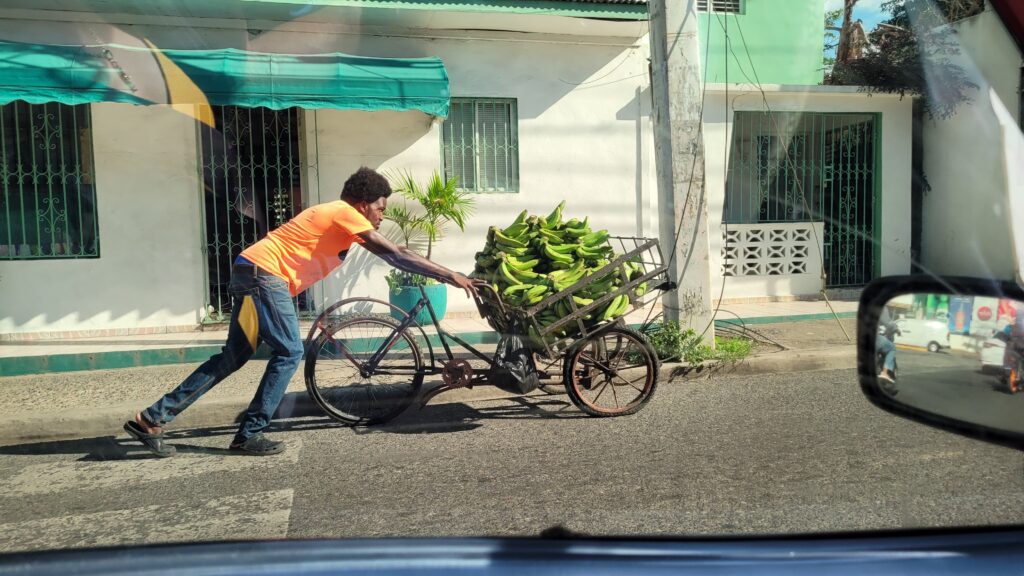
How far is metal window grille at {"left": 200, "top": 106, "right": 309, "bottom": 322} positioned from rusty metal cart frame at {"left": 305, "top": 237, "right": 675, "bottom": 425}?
3226 mm

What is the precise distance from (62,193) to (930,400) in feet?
28.5

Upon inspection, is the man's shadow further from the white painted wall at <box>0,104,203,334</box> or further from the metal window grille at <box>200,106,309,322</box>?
the white painted wall at <box>0,104,203,334</box>

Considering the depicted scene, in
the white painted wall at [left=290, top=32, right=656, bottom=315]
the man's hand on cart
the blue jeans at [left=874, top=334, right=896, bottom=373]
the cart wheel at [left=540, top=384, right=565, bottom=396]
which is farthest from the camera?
the white painted wall at [left=290, top=32, right=656, bottom=315]

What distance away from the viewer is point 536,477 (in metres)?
3.97

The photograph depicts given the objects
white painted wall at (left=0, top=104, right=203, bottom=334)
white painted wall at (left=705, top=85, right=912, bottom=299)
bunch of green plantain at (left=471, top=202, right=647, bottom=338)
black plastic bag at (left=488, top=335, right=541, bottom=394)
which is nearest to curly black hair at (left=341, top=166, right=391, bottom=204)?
bunch of green plantain at (left=471, top=202, right=647, bottom=338)

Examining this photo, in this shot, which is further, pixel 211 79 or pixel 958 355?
pixel 211 79

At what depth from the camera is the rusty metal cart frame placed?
5035 millimetres

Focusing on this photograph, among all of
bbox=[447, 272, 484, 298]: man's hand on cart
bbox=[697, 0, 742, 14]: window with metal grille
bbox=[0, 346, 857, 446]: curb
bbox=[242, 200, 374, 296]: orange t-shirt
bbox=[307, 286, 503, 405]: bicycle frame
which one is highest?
bbox=[697, 0, 742, 14]: window with metal grille

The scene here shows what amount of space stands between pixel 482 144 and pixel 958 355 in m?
8.20

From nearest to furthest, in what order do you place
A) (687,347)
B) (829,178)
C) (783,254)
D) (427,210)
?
(829,178) < (783,254) < (687,347) < (427,210)

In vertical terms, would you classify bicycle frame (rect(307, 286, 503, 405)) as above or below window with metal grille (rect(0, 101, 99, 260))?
below

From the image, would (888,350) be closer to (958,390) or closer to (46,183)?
(958,390)

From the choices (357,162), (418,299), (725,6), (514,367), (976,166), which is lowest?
(514,367)

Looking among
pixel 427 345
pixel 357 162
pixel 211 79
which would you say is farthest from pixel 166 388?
pixel 357 162
